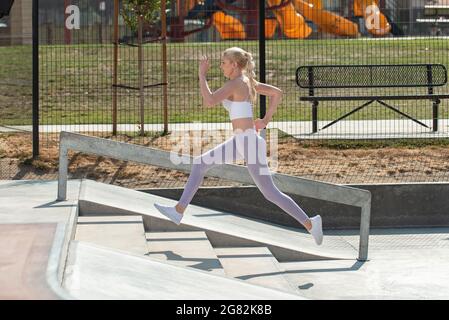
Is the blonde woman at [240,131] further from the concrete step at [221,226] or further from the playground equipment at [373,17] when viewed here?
the playground equipment at [373,17]

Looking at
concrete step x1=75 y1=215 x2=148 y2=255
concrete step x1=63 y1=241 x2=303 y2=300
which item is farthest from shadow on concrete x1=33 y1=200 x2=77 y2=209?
concrete step x1=63 y1=241 x2=303 y2=300

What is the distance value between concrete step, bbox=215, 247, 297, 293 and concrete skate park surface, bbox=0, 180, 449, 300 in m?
0.01

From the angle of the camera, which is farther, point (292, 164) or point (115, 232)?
point (292, 164)

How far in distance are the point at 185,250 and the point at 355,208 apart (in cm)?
323


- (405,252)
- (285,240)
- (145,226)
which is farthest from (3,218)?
(405,252)

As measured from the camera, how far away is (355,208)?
40.2 feet

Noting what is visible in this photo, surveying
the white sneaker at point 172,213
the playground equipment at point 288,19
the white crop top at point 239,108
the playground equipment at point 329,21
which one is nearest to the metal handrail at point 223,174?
the white sneaker at point 172,213

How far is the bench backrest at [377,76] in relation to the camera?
52.3 feet

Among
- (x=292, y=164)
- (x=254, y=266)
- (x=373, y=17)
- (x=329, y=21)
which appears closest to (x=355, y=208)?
(x=292, y=164)

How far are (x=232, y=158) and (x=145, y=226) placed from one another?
1.68m

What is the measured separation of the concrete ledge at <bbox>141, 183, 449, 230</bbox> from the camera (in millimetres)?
12125

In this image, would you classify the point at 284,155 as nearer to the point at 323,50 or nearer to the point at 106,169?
the point at 106,169

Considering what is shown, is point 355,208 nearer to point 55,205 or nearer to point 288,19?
point 55,205
